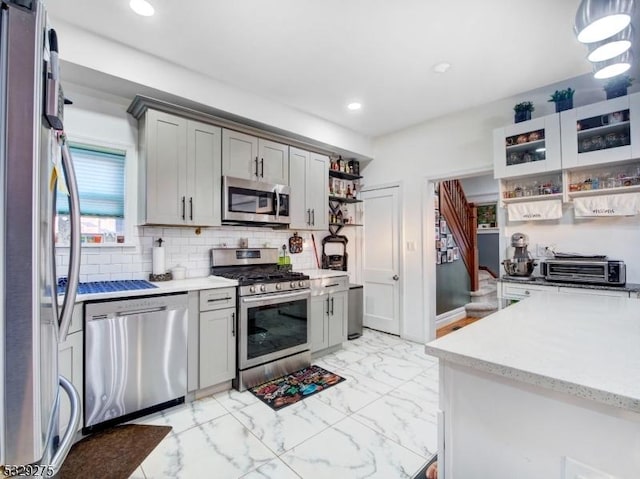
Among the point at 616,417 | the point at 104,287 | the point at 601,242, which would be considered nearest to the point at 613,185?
the point at 601,242

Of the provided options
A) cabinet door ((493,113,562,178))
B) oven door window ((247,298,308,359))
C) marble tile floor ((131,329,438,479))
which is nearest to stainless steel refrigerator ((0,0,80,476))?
marble tile floor ((131,329,438,479))

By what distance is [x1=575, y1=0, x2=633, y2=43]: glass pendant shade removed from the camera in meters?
1.43

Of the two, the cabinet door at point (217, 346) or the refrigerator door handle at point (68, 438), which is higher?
the refrigerator door handle at point (68, 438)

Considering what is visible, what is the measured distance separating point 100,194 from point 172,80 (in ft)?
3.81

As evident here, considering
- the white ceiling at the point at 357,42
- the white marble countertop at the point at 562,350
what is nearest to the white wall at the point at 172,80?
the white ceiling at the point at 357,42

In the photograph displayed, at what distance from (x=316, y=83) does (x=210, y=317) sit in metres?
2.40

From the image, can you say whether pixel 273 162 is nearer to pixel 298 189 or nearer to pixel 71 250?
pixel 298 189

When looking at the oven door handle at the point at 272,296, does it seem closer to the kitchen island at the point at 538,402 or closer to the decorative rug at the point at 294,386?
the decorative rug at the point at 294,386

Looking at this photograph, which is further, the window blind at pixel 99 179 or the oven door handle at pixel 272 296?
the oven door handle at pixel 272 296

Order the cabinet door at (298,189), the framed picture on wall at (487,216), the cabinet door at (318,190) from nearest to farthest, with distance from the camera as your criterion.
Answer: the cabinet door at (298,189)
the cabinet door at (318,190)
the framed picture on wall at (487,216)

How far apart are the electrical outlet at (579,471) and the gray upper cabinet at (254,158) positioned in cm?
300

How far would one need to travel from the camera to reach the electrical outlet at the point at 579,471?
2.59 feet

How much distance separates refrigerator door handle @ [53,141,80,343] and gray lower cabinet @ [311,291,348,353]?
2.64m

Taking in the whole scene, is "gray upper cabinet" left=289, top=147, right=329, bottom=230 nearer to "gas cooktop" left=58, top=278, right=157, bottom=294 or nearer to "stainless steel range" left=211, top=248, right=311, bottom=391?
"stainless steel range" left=211, top=248, right=311, bottom=391
